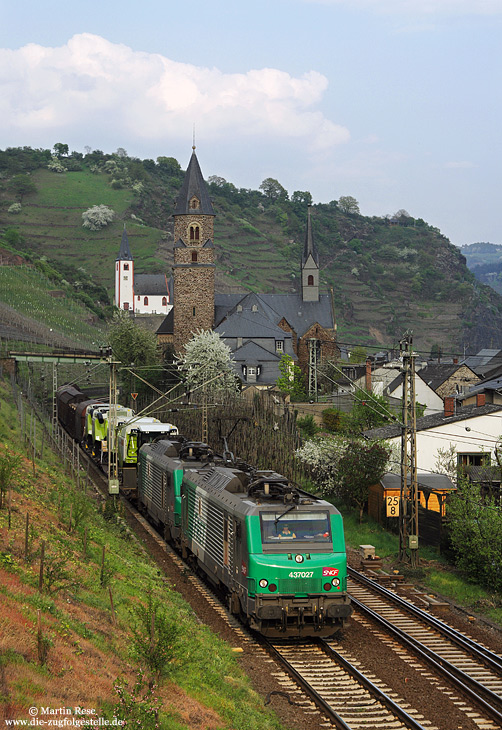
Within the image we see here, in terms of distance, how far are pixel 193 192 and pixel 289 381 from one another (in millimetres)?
26303

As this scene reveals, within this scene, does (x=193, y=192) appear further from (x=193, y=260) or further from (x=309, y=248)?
(x=309, y=248)

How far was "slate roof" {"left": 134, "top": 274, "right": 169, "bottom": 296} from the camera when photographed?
581 ft

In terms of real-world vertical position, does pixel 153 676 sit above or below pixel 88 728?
below

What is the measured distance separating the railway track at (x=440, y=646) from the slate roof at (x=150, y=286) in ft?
510

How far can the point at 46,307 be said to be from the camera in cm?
A: 9681

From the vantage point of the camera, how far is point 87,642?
13.3m

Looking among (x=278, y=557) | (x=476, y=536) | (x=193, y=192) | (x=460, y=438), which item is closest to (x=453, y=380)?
(x=193, y=192)

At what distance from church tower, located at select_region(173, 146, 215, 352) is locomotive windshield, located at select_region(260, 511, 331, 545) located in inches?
2993

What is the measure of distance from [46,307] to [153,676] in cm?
8768

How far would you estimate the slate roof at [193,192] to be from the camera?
94.0m

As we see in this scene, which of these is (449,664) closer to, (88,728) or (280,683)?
(280,683)

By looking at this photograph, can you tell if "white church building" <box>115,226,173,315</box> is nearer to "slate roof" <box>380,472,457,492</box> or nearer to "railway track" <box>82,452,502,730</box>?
"slate roof" <box>380,472,457,492</box>

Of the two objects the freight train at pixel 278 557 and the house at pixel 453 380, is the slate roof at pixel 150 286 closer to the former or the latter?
the house at pixel 453 380

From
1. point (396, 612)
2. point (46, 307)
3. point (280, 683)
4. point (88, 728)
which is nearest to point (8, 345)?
point (46, 307)
